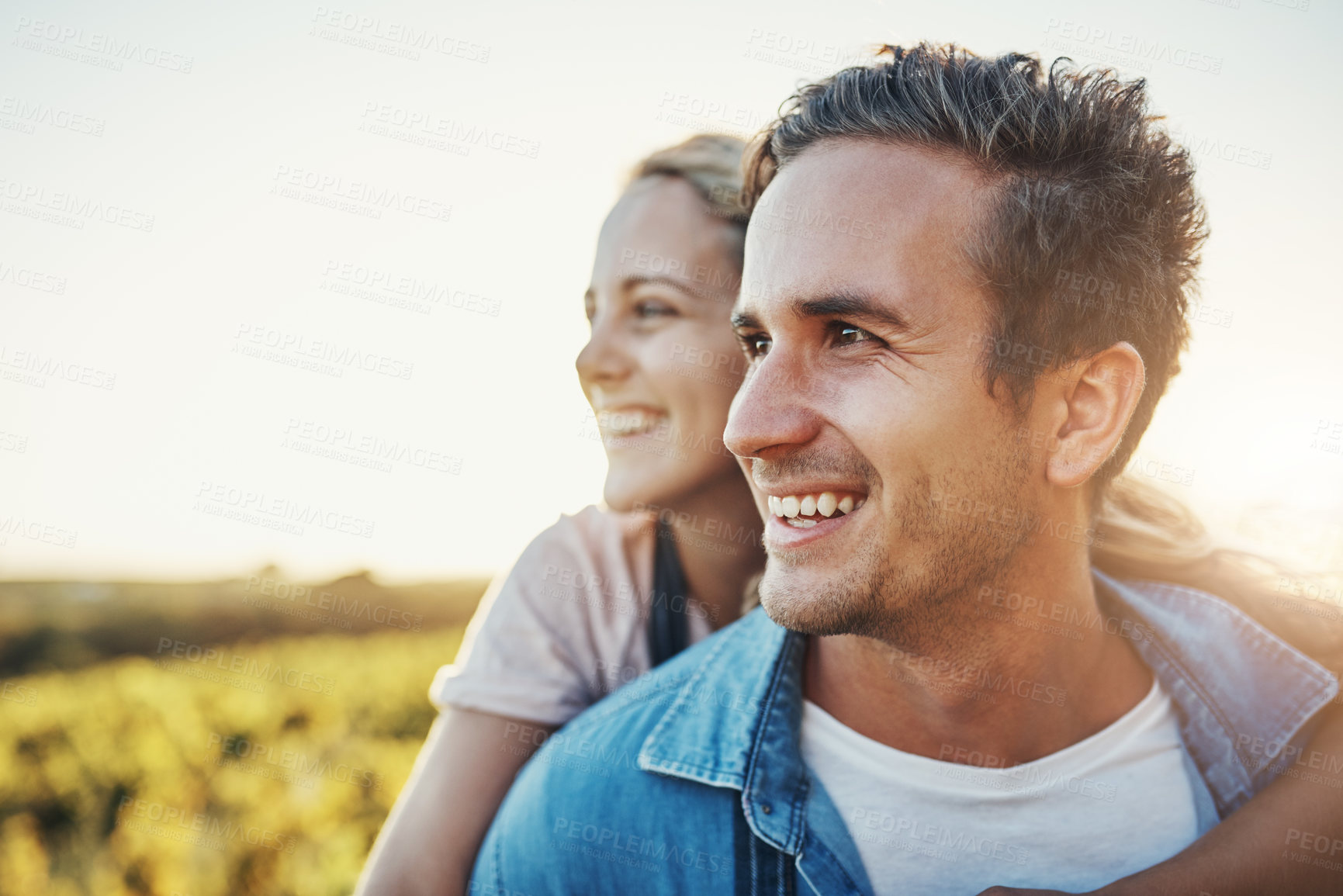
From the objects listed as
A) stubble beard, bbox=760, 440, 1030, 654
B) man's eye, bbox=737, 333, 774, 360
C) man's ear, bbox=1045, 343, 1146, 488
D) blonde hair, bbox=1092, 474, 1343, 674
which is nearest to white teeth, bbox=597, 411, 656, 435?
man's eye, bbox=737, 333, 774, 360

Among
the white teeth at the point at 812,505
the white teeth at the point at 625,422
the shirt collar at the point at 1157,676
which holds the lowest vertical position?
the shirt collar at the point at 1157,676

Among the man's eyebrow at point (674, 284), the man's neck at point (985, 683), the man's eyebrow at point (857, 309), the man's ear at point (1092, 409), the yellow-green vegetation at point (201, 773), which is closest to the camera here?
the man's eyebrow at point (857, 309)

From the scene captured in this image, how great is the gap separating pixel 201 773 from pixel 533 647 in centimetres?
300

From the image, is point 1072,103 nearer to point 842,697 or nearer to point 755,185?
point 755,185

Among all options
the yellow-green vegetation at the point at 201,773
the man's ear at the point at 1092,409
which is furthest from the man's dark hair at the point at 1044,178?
the yellow-green vegetation at the point at 201,773

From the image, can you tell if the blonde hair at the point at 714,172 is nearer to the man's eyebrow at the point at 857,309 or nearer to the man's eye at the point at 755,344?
the man's eye at the point at 755,344

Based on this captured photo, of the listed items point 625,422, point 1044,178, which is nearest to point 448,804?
point 625,422

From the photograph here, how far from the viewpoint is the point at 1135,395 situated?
5.80 feet

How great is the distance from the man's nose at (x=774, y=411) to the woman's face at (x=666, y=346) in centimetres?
60

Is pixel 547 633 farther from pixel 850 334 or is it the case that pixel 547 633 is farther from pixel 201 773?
pixel 201 773

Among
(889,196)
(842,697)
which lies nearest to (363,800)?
(842,697)

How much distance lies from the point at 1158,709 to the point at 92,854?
4532 mm

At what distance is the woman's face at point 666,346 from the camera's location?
2.28 m

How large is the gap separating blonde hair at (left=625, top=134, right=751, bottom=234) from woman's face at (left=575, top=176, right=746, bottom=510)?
0.03 m
